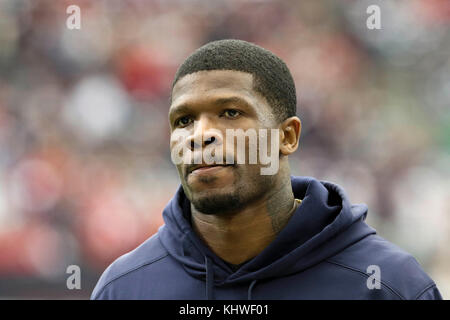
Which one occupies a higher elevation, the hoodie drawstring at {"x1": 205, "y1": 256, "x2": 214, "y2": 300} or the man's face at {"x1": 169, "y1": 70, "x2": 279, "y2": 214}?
the man's face at {"x1": 169, "y1": 70, "x2": 279, "y2": 214}

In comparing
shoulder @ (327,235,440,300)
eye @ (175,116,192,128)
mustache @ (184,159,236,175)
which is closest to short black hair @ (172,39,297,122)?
eye @ (175,116,192,128)

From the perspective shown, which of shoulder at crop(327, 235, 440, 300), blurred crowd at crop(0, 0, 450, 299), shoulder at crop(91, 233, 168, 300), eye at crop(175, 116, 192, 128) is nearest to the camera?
shoulder at crop(327, 235, 440, 300)

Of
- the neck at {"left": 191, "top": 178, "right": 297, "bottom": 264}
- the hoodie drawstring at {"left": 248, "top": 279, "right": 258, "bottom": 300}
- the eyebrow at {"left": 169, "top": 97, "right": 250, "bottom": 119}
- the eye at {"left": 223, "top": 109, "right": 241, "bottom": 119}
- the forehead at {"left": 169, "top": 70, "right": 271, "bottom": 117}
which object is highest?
the forehead at {"left": 169, "top": 70, "right": 271, "bottom": 117}

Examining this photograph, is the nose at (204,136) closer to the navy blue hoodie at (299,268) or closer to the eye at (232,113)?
the eye at (232,113)

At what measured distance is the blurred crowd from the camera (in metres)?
4.86

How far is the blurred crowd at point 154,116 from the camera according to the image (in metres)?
4.86

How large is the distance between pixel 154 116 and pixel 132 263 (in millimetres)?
3316

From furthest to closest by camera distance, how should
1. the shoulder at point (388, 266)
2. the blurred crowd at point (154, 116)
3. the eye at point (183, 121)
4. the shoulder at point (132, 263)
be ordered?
the blurred crowd at point (154, 116), the shoulder at point (132, 263), the eye at point (183, 121), the shoulder at point (388, 266)

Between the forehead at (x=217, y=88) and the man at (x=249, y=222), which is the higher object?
the forehead at (x=217, y=88)

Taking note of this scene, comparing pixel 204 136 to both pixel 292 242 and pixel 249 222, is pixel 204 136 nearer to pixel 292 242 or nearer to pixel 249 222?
pixel 249 222

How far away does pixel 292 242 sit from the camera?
1.77m

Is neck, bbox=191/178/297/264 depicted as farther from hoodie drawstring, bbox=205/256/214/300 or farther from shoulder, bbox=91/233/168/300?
shoulder, bbox=91/233/168/300

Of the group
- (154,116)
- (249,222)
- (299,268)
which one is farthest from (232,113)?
(154,116)

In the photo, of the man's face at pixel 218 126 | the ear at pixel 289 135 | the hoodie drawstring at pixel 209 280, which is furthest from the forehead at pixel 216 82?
the hoodie drawstring at pixel 209 280
